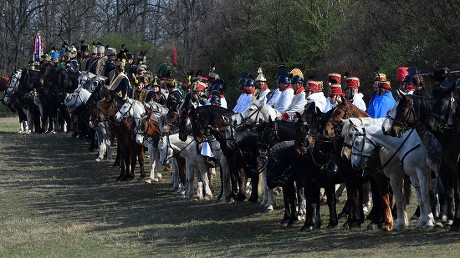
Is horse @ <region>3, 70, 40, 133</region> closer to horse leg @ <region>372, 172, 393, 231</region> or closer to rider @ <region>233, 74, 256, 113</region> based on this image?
rider @ <region>233, 74, 256, 113</region>

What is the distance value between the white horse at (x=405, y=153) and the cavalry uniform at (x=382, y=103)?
1.98 metres

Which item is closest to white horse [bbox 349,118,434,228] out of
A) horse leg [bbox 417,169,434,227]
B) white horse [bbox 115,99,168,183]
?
horse leg [bbox 417,169,434,227]

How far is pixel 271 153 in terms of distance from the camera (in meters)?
19.0

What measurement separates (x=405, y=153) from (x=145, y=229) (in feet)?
17.8

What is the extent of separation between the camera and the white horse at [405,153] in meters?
16.6

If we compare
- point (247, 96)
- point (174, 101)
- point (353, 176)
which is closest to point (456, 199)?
point (353, 176)

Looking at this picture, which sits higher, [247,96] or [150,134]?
[247,96]

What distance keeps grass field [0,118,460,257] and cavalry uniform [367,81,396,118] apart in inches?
87.4

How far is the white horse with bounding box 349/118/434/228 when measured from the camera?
16.6 meters

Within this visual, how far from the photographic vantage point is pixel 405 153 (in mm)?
16703

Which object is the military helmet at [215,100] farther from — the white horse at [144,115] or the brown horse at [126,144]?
the brown horse at [126,144]

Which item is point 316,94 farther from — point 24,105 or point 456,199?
point 24,105

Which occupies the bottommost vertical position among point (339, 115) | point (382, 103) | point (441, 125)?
point (441, 125)

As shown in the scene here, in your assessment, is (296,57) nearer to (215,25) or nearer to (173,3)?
(215,25)
